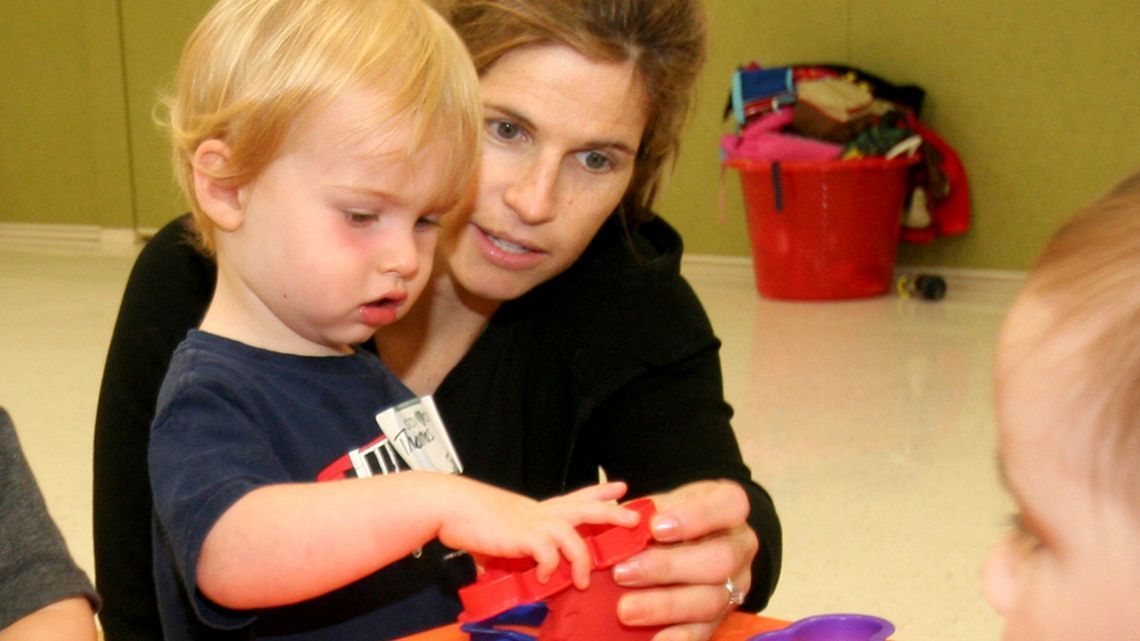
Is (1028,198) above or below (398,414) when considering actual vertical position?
below

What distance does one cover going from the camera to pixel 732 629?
34.2 inches

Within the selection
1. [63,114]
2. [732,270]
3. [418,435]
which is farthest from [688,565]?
[63,114]

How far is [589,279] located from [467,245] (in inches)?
6.0

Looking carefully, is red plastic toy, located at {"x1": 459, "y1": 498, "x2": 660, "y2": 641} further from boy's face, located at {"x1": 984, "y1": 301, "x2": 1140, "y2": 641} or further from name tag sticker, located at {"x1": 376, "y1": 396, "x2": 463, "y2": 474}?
boy's face, located at {"x1": 984, "y1": 301, "x2": 1140, "y2": 641}

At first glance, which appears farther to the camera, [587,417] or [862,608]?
[862,608]

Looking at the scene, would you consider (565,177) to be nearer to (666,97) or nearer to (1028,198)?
(666,97)

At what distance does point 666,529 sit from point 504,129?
473 mm

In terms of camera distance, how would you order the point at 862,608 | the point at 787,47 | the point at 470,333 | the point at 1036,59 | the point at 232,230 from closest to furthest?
the point at 232,230 < the point at 470,333 < the point at 862,608 < the point at 1036,59 < the point at 787,47

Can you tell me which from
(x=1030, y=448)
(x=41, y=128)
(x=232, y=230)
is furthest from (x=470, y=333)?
(x=41, y=128)

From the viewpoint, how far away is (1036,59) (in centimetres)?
369

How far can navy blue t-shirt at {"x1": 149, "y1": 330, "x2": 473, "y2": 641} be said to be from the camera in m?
0.74

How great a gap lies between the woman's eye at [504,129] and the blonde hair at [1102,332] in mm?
726

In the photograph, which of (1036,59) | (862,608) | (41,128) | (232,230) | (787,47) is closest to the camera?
(232,230)

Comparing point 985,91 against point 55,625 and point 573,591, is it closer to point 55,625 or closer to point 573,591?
point 573,591
